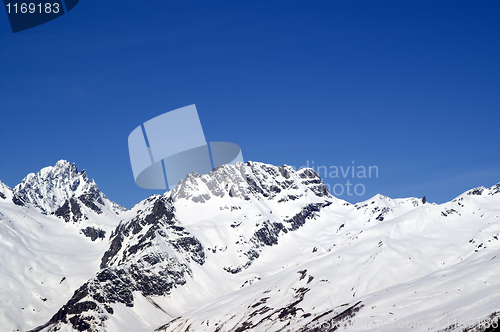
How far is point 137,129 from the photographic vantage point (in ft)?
373

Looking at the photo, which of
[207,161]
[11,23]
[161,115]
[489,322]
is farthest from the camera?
[489,322]

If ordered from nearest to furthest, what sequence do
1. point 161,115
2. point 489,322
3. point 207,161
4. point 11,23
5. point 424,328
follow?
point 11,23 → point 161,115 → point 207,161 → point 489,322 → point 424,328

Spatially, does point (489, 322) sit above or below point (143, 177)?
below

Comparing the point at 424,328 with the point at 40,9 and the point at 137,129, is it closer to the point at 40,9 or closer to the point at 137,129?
the point at 137,129

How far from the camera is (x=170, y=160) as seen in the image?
392 ft

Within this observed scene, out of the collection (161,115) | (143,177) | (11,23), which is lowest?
(143,177)

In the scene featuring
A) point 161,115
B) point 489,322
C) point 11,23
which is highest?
point 11,23

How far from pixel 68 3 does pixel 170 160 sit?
34.6 metres

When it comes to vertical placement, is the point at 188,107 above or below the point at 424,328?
above

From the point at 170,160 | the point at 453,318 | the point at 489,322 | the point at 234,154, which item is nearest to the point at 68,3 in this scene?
the point at 170,160

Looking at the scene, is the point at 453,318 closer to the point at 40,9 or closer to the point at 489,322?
the point at 489,322

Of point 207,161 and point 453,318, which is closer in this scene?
point 207,161

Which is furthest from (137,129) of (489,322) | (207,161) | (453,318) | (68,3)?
(453,318)

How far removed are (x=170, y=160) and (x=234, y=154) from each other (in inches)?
597
